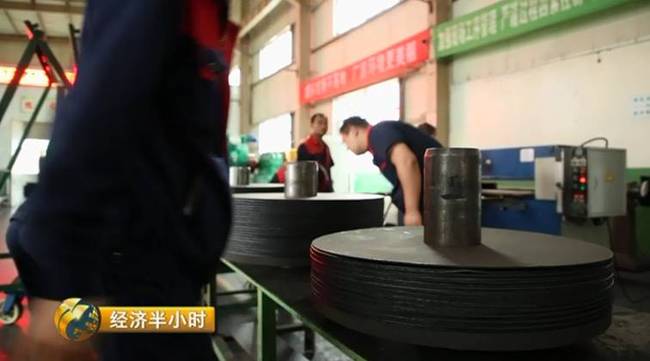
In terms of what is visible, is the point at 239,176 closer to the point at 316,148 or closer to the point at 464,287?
the point at 316,148

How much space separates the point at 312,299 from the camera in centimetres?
96

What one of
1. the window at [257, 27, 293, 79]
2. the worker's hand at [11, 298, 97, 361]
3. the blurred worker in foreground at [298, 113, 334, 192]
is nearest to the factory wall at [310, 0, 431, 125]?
the window at [257, 27, 293, 79]

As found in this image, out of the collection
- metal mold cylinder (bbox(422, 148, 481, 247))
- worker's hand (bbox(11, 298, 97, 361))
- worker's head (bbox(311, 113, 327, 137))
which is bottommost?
worker's hand (bbox(11, 298, 97, 361))

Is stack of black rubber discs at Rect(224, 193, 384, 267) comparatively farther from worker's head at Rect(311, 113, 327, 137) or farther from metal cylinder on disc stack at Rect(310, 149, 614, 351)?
worker's head at Rect(311, 113, 327, 137)

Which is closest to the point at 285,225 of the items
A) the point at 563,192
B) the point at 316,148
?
the point at 563,192

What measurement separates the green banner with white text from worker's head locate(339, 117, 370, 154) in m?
1.92

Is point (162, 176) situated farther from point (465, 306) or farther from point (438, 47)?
point (438, 47)

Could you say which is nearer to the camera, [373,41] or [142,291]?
[142,291]

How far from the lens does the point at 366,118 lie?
567 centimetres

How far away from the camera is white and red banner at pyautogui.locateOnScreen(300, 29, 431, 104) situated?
4.83 metres

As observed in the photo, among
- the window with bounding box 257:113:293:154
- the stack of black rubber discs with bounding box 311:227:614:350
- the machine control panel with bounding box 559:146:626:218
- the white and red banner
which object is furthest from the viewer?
the window with bounding box 257:113:293:154

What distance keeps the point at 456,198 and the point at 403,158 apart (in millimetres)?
1030

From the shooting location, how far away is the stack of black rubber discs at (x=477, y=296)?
65 centimetres

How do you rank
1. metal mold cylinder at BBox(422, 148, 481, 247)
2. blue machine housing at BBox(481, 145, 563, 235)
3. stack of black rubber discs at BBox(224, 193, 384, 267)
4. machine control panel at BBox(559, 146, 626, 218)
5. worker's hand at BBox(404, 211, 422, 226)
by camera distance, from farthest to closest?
1. blue machine housing at BBox(481, 145, 563, 235)
2. machine control panel at BBox(559, 146, 626, 218)
3. worker's hand at BBox(404, 211, 422, 226)
4. stack of black rubber discs at BBox(224, 193, 384, 267)
5. metal mold cylinder at BBox(422, 148, 481, 247)
